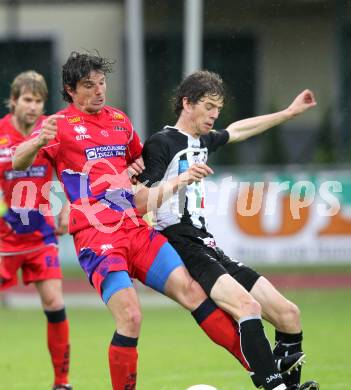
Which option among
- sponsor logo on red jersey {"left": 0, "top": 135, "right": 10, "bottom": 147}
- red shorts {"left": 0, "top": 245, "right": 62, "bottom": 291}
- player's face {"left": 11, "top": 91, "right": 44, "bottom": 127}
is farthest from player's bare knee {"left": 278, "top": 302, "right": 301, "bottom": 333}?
sponsor logo on red jersey {"left": 0, "top": 135, "right": 10, "bottom": 147}

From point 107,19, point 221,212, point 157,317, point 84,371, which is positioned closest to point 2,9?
point 107,19

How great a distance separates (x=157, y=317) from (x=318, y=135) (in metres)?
7.85

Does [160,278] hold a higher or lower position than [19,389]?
higher

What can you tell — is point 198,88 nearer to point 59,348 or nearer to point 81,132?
point 81,132

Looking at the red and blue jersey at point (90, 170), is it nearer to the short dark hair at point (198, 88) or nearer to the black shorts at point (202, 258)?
the black shorts at point (202, 258)

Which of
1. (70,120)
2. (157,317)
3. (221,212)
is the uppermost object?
(70,120)

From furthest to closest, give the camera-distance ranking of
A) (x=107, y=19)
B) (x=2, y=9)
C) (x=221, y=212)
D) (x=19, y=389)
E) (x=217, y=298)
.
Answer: (x=107, y=19) → (x=2, y=9) → (x=221, y=212) → (x=19, y=389) → (x=217, y=298)

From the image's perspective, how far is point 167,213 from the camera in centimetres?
672

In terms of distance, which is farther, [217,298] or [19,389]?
[19,389]

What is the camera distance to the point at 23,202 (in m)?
8.27

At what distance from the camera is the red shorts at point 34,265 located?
830 centimetres

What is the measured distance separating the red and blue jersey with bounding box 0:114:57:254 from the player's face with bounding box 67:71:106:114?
5.59 ft

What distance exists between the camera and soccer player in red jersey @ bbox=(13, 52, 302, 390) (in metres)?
6.23

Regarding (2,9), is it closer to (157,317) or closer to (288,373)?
(157,317)
